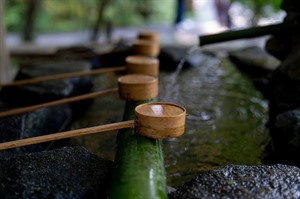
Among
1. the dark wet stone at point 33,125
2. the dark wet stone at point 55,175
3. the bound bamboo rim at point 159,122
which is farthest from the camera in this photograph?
the dark wet stone at point 33,125

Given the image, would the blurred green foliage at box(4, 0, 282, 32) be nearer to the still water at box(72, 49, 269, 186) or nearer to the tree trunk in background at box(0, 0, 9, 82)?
the tree trunk in background at box(0, 0, 9, 82)

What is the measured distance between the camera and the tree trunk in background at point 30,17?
839 centimetres

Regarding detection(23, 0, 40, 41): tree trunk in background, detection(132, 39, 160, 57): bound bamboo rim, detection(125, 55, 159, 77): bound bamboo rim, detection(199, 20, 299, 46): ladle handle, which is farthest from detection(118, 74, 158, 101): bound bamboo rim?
Answer: detection(23, 0, 40, 41): tree trunk in background

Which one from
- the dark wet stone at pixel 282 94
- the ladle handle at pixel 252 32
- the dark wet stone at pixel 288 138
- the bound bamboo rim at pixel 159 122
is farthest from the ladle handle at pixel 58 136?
the dark wet stone at pixel 282 94

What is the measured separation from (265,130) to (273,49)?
0.90 metres

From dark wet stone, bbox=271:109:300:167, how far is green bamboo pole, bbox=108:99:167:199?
981 millimetres

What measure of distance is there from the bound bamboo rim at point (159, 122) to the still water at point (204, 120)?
25.0 inches

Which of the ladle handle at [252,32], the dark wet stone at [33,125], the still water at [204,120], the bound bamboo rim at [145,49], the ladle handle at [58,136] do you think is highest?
the ladle handle at [252,32]

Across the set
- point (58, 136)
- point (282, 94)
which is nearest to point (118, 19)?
point (282, 94)

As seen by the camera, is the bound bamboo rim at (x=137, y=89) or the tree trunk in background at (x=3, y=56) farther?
the tree trunk in background at (x=3, y=56)

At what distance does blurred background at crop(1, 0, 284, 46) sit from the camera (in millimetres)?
9047

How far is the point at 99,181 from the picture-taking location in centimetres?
178

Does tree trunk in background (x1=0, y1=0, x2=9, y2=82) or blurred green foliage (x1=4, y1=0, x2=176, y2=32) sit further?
blurred green foliage (x1=4, y1=0, x2=176, y2=32)

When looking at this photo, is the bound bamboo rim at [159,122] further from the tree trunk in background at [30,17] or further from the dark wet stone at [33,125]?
the tree trunk in background at [30,17]
